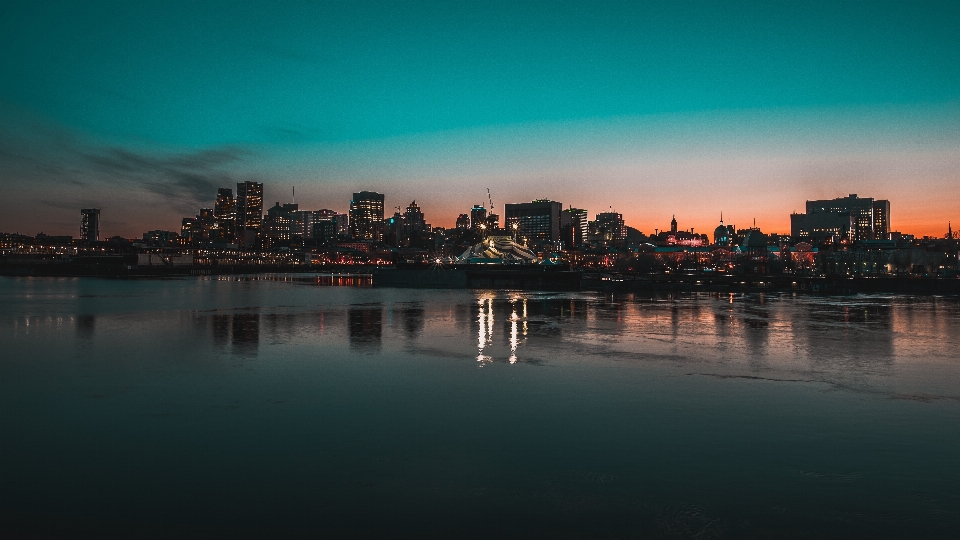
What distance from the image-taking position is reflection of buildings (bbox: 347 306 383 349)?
24469mm

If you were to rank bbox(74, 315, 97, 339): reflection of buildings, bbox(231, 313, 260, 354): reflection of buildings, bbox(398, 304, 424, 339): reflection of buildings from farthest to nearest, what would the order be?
bbox(398, 304, 424, 339): reflection of buildings < bbox(74, 315, 97, 339): reflection of buildings < bbox(231, 313, 260, 354): reflection of buildings

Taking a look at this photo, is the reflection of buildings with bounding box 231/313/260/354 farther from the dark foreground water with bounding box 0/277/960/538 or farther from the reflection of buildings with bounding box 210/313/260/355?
the dark foreground water with bounding box 0/277/960/538

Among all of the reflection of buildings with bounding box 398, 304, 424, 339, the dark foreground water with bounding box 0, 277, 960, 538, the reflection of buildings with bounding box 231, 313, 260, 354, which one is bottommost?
the dark foreground water with bounding box 0, 277, 960, 538

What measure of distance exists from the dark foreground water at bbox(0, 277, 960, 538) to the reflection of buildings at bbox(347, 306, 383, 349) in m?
0.90

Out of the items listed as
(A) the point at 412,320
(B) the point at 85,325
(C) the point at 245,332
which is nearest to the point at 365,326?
(A) the point at 412,320

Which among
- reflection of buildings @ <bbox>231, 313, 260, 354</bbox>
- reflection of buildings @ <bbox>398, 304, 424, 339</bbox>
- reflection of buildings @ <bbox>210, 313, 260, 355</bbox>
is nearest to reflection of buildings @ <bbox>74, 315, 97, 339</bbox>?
reflection of buildings @ <bbox>210, 313, 260, 355</bbox>

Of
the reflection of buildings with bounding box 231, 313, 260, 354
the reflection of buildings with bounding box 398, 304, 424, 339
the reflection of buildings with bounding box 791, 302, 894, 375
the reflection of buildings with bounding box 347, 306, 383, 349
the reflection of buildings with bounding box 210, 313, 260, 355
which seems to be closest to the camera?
the reflection of buildings with bounding box 791, 302, 894, 375

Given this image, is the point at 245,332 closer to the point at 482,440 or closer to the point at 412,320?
the point at 412,320

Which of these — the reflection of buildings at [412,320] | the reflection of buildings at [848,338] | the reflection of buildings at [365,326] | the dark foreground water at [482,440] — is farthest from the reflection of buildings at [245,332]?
the reflection of buildings at [848,338]

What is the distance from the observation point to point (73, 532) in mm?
7262

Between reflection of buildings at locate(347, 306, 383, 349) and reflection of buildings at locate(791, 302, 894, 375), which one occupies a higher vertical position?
reflection of buildings at locate(791, 302, 894, 375)

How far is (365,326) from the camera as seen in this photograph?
30828mm

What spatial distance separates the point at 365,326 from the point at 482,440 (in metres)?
20.7

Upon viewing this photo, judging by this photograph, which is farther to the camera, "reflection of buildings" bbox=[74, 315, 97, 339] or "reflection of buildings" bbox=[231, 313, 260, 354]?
"reflection of buildings" bbox=[74, 315, 97, 339]
